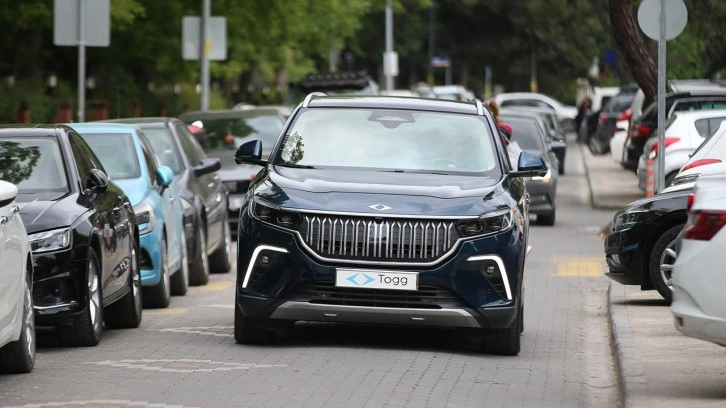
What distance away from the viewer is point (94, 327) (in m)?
12.6

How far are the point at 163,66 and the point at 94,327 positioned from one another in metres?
30.1

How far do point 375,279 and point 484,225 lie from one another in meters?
0.77

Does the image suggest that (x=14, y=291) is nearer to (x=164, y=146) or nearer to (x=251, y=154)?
(x=251, y=154)

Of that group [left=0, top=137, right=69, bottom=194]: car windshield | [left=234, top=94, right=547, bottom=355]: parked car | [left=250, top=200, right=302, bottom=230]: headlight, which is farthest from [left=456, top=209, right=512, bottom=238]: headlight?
[left=0, top=137, right=69, bottom=194]: car windshield

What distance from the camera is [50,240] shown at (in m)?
11.9

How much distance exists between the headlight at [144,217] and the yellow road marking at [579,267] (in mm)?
5577

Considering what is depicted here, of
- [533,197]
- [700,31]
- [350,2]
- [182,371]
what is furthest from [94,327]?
[350,2]

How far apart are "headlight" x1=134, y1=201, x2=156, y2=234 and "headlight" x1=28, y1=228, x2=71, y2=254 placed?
3564 millimetres

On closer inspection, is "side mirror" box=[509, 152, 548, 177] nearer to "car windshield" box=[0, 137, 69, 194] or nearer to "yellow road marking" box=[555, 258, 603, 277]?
"car windshield" box=[0, 137, 69, 194]

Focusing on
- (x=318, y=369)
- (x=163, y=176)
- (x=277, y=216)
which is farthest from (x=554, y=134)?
(x=318, y=369)

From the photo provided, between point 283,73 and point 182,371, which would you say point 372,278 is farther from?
point 283,73

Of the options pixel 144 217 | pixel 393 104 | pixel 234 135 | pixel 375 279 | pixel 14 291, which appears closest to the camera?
pixel 14 291

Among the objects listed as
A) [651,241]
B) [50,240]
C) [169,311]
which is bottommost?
[169,311]

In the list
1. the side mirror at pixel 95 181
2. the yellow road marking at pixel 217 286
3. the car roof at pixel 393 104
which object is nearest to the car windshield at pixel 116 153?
the yellow road marking at pixel 217 286
